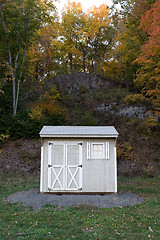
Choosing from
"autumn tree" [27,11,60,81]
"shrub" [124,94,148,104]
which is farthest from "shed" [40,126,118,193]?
"autumn tree" [27,11,60,81]

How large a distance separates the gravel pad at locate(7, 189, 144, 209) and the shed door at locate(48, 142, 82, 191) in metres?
0.52

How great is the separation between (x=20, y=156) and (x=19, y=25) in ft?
35.7

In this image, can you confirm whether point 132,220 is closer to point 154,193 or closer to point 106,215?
point 106,215

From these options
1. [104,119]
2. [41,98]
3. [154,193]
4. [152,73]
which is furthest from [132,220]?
[41,98]

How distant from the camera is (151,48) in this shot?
46.4ft

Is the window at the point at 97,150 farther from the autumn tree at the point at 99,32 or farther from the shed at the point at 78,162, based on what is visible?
the autumn tree at the point at 99,32

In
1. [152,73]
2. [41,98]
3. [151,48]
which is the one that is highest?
[151,48]

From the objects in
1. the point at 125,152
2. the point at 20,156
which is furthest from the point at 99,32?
the point at 20,156

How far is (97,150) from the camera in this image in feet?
33.1

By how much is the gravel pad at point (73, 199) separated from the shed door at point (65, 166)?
52cm

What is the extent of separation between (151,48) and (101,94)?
8805mm

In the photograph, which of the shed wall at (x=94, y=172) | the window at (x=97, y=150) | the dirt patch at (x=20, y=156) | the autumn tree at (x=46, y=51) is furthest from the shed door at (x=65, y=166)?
the autumn tree at (x=46, y=51)

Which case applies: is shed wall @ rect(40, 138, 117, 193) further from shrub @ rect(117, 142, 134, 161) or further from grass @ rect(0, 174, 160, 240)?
shrub @ rect(117, 142, 134, 161)

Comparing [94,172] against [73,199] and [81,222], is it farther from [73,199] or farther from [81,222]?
[81,222]
